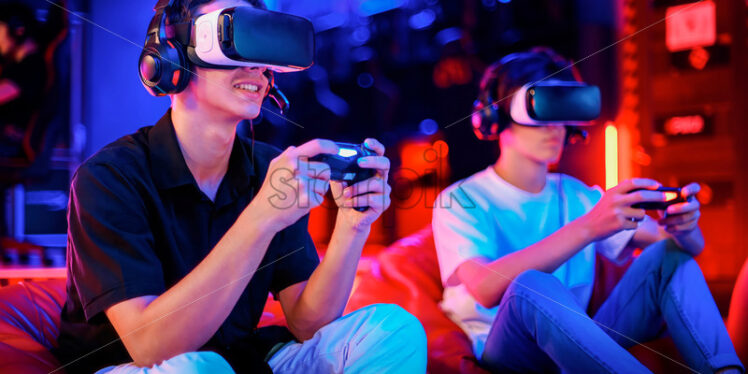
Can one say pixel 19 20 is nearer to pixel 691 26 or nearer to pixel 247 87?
pixel 247 87

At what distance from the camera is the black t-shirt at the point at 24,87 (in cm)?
277

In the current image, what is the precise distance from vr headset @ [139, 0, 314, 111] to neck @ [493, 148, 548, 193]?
69cm

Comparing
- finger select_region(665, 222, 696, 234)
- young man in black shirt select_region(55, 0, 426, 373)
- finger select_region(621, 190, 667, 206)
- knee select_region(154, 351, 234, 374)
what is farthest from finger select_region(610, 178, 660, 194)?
knee select_region(154, 351, 234, 374)

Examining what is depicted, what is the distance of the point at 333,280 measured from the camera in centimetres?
111

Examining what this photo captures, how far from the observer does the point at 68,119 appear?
2797 mm

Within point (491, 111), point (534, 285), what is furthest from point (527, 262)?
point (491, 111)

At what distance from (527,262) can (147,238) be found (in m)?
0.81

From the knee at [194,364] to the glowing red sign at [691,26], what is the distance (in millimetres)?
3031

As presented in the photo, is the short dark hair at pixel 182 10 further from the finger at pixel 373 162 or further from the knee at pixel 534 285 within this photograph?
the knee at pixel 534 285

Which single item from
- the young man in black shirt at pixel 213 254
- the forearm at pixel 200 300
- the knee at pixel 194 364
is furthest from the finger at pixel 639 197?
the knee at pixel 194 364

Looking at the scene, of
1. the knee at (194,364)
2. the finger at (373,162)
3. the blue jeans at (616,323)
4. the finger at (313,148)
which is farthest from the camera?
the blue jeans at (616,323)

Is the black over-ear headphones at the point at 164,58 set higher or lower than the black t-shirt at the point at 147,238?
higher

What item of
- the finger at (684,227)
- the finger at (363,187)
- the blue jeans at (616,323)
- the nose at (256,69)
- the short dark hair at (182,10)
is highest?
the short dark hair at (182,10)

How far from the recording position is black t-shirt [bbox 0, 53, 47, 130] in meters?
2.77
